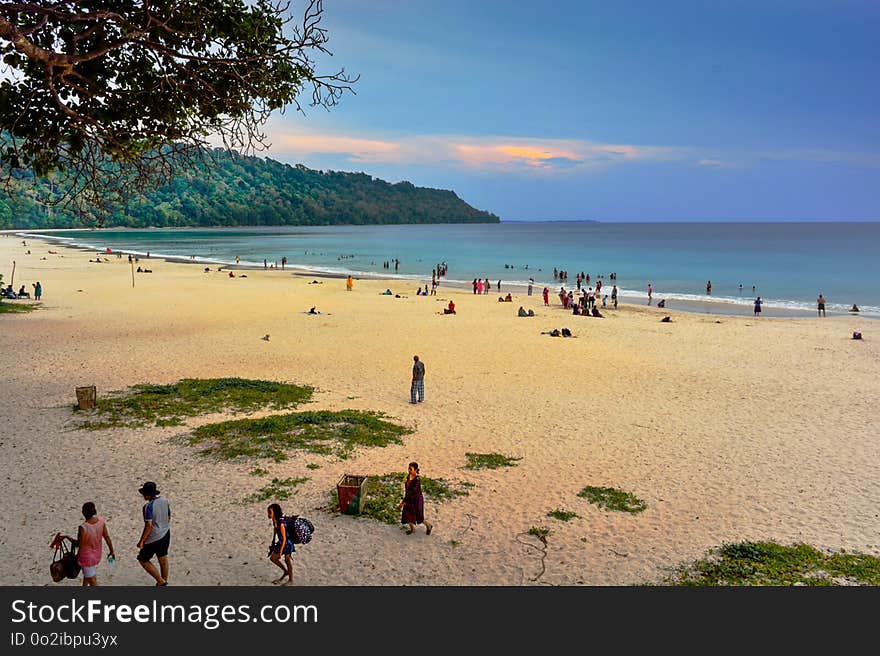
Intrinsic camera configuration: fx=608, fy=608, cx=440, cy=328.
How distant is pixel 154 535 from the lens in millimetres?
7031

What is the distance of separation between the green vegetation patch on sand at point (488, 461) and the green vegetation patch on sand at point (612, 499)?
1.76 m

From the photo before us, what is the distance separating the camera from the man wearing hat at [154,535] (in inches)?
275

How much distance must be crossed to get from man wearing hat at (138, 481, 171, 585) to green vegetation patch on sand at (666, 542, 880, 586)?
6.27 m

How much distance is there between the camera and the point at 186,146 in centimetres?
880

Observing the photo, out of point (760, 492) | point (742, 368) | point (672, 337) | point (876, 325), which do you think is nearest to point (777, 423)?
point (760, 492)

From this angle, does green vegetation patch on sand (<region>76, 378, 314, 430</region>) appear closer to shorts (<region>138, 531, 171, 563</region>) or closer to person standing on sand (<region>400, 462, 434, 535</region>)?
shorts (<region>138, 531, 171, 563</region>)

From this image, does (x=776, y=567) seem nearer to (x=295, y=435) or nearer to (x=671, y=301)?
(x=295, y=435)

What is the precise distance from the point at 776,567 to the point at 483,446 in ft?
20.0

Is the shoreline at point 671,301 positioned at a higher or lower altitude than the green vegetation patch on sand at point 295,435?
higher

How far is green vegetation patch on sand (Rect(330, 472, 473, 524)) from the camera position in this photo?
949 centimetres

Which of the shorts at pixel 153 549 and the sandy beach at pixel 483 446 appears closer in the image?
the shorts at pixel 153 549

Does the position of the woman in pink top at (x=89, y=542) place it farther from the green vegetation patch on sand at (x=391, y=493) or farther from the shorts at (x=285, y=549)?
the green vegetation patch on sand at (x=391, y=493)

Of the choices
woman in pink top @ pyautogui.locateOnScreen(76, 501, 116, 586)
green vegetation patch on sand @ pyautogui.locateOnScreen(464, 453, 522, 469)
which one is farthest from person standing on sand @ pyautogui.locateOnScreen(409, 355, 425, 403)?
woman in pink top @ pyautogui.locateOnScreen(76, 501, 116, 586)

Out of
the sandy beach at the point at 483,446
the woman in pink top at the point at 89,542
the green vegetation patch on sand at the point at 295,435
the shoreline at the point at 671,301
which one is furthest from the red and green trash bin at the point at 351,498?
the shoreline at the point at 671,301
